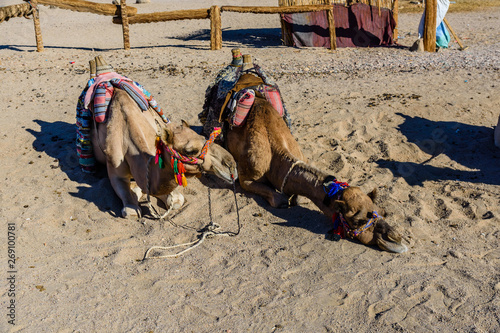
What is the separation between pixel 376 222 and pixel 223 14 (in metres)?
19.6

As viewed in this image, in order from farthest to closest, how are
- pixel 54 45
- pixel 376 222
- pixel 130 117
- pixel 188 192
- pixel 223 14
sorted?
1. pixel 223 14
2. pixel 54 45
3. pixel 188 192
4. pixel 130 117
5. pixel 376 222

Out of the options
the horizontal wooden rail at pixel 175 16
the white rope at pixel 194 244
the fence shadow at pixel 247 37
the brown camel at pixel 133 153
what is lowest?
the white rope at pixel 194 244

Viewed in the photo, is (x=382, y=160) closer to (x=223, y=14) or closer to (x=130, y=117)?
(x=130, y=117)

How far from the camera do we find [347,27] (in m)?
15.0

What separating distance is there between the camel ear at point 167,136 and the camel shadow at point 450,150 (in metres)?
3.48

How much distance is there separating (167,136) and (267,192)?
1883mm

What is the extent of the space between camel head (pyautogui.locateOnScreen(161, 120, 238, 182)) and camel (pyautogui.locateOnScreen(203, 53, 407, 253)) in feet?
3.90

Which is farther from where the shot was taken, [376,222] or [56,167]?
[56,167]

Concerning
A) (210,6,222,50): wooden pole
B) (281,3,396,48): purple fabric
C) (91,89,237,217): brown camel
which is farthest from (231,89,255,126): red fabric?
(281,3,396,48): purple fabric

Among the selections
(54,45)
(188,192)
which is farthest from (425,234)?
(54,45)

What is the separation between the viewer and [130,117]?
5656 millimetres

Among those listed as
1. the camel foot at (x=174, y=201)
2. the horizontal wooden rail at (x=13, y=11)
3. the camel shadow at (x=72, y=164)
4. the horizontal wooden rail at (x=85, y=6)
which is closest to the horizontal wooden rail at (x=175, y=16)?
the horizontal wooden rail at (x=85, y=6)

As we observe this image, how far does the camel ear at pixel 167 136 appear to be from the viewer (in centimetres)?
428

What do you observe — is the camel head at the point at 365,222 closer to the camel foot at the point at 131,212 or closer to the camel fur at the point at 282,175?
the camel fur at the point at 282,175
